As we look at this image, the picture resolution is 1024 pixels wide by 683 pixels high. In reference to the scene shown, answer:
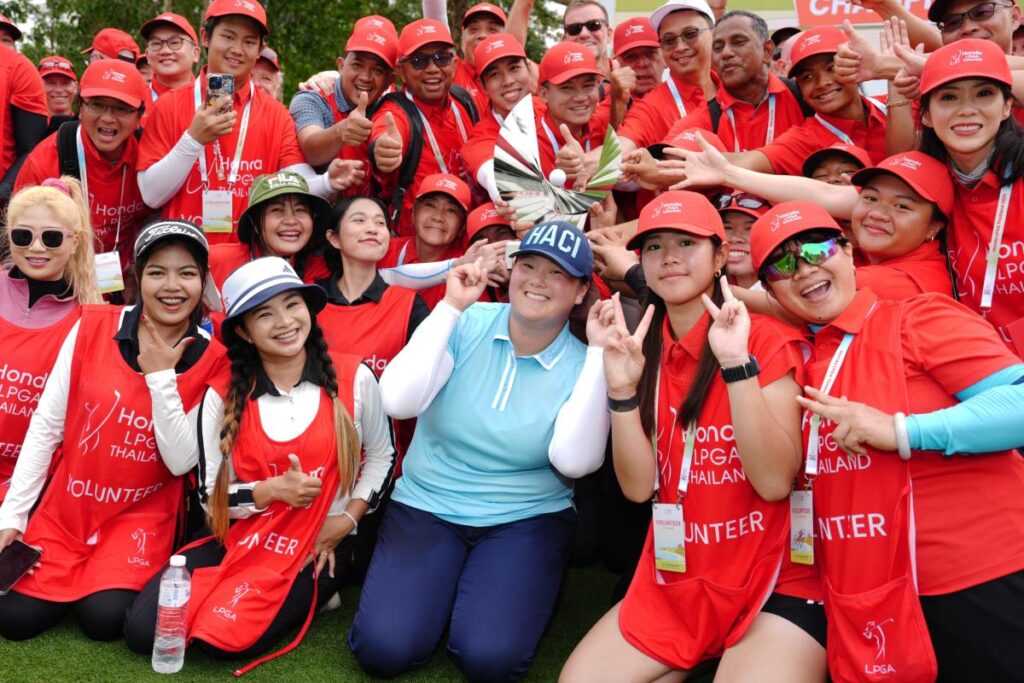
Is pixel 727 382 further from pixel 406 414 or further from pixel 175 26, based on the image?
pixel 175 26

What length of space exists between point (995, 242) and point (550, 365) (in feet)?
6.48

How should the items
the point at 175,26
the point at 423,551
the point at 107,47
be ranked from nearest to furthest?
the point at 423,551, the point at 175,26, the point at 107,47

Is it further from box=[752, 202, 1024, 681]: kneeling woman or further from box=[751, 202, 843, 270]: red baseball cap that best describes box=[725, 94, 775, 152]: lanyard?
box=[752, 202, 1024, 681]: kneeling woman

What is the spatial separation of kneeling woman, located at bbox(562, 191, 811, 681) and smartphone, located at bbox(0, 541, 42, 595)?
253 cm

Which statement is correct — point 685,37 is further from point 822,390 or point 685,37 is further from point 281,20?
point 281,20

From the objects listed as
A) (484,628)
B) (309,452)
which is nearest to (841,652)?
(484,628)

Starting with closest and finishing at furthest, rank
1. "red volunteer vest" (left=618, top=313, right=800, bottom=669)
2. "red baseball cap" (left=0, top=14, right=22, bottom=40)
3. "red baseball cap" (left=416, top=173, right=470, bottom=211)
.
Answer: "red volunteer vest" (left=618, top=313, right=800, bottom=669), "red baseball cap" (left=416, top=173, right=470, bottom=211), "red baseball cap" (left=0, top=14, right=22, bottom=40)

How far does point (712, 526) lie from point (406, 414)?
1.48 metres

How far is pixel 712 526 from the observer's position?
370cm

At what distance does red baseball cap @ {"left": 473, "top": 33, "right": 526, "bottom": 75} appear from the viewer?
6133mm

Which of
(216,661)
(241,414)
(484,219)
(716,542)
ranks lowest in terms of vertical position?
(216,661)

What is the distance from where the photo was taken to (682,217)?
12.5 ft

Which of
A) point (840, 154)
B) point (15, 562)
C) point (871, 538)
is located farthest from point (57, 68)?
point (871, 538)

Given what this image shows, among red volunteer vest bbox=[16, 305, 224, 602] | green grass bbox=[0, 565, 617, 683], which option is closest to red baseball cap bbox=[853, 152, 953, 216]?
green grass bbox=[0, 565, 617, 683]
